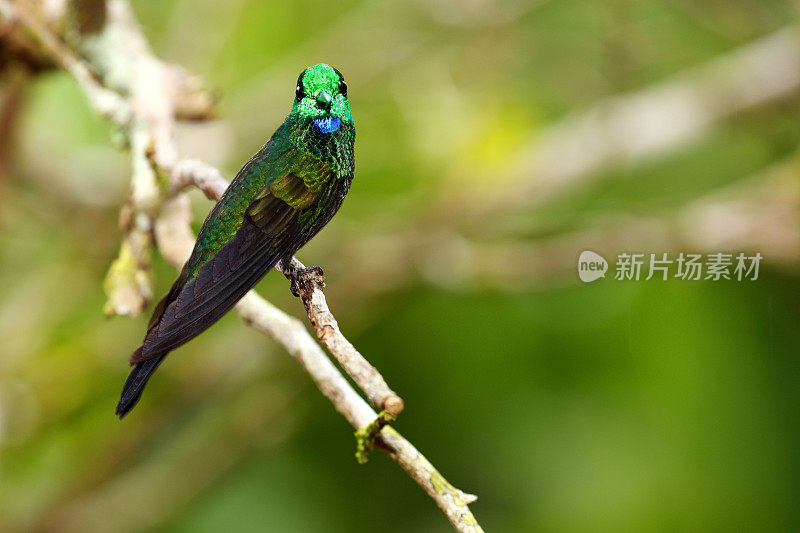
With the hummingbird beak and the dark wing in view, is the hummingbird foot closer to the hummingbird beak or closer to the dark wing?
the dark wing

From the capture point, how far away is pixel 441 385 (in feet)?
13.0

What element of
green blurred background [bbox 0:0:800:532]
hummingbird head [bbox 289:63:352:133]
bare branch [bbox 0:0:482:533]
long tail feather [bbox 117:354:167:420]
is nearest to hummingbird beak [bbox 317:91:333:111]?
hummingbird head [bbox 289:63:352:133]

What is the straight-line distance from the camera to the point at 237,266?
0.86m

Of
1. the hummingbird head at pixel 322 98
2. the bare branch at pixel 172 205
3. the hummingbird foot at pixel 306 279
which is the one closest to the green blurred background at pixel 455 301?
the bare branch at pixel 172 205

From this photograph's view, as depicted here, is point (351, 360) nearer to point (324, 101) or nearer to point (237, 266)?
point (237, 266)

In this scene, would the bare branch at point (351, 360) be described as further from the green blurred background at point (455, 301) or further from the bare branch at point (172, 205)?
the green blurred background at point (455, 301)

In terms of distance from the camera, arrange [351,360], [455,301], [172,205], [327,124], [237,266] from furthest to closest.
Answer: [455,301], [172,205], [327,124], [237,266], [351,360]

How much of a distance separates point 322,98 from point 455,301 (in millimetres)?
3113

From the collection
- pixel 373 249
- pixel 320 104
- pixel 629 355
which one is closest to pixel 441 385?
pixel 629 355

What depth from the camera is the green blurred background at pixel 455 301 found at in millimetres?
2834

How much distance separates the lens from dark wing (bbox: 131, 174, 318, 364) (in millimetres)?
803

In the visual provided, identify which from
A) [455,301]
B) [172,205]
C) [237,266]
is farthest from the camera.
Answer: [455,301]

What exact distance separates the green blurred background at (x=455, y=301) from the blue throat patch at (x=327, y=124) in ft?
5.34

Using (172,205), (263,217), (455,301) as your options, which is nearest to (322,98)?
(263,217)
